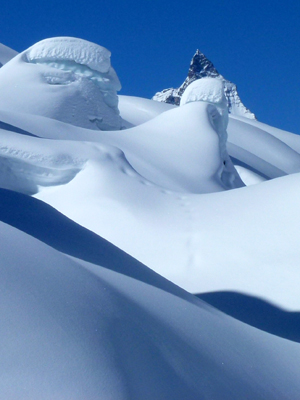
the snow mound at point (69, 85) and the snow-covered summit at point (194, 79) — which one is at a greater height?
the snow-covered summit at point (194, 79)

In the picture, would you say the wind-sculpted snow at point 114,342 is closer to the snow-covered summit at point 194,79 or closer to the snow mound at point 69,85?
the snow mound at point 69,85

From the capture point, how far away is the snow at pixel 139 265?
153 centimetres

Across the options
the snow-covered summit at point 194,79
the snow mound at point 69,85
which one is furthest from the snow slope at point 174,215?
the snow-covered summit at point 194,79

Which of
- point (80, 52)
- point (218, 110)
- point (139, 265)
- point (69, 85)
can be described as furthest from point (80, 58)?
point (139, 265)

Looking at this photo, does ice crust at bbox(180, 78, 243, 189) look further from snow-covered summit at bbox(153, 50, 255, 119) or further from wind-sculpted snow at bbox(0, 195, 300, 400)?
snow-covered summit at bbox(153, 50, 255, 119)

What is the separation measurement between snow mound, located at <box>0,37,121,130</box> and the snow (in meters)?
1.86

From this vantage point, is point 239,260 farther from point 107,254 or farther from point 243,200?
point 107,254

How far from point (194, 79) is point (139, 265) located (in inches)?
2004

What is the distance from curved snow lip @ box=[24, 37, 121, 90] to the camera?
35.1 ft

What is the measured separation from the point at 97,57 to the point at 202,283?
25.5 feet

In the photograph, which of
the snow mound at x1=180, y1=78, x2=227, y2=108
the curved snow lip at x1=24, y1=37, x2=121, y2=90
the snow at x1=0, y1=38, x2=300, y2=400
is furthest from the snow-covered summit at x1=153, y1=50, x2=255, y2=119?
the snow at x1=0, y1=38, x2=300, y2=400

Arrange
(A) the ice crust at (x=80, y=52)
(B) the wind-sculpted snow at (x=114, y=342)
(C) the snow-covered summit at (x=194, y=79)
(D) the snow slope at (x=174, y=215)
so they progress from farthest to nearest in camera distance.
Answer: (C) the snow-covered summit at (x=194, y=79) < (A) the ice crust at (x=80, y=52) < (D) the snow slope at (x=174, y=215) < (B) the wind-sculpted snow at (x=114, y=342)

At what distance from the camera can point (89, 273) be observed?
2.12 m

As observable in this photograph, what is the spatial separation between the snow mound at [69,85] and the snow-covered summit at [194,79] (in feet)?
110
